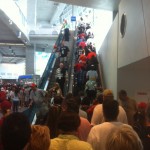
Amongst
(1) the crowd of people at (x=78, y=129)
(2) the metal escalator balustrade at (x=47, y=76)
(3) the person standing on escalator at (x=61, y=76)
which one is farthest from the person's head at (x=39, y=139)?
(2) the metal escalator balustrade at (x=47, y=76)

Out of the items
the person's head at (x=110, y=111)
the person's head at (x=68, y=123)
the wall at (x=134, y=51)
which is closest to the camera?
the person's head at (x=68, y=123)

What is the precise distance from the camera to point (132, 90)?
36.0 feet

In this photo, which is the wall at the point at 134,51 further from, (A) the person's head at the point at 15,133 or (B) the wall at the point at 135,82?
(A) the person's head at the point at 15,133

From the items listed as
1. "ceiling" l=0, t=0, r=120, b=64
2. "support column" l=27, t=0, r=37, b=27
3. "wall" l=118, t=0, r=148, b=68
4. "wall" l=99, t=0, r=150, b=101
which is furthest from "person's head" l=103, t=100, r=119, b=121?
"support column" l=27, t=0, r=37, b=27

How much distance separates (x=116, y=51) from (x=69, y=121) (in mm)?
8574

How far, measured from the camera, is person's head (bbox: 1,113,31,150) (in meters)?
2.28

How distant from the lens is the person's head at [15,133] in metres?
2.28

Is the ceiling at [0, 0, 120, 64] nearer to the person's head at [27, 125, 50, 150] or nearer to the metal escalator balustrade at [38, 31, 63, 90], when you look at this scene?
the metal escalator balustrade at [38, 31, 63, 90]

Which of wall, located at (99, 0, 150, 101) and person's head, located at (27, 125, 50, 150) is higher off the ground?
wall, located at (99, 0, 150, 101)

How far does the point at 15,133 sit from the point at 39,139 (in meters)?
0.34

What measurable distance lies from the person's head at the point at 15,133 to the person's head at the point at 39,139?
0.68ft

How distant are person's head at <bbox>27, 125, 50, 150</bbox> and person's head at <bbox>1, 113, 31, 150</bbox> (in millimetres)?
208

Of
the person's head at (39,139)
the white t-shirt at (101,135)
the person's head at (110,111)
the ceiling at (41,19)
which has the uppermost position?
the ceiling at (41,19)

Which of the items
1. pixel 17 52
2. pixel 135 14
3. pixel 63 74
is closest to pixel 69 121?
pixel 135 14
